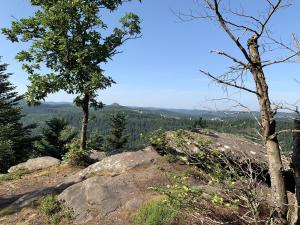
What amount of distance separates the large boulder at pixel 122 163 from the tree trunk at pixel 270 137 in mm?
9884

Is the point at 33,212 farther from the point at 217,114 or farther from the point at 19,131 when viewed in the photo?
the point at 19,131

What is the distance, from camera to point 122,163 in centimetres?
1658

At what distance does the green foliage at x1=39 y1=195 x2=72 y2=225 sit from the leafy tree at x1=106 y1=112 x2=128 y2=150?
46400 millimetres

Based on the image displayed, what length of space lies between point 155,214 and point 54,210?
441 centimetres

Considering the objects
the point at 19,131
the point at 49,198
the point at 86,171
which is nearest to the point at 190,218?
the point at 49,198

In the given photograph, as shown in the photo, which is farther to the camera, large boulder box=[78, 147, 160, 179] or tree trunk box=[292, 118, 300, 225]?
large boulder box=[78, 147, 160, 179]

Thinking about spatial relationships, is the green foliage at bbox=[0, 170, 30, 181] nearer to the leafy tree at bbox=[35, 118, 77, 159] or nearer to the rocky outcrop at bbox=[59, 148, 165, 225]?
the rocky outcrop at bbox=[59, 148, 165, 225]

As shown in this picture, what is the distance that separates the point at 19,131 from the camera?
4362 cm

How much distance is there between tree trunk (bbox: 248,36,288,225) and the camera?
671 cm

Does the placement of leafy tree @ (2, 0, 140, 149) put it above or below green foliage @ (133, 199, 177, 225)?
above

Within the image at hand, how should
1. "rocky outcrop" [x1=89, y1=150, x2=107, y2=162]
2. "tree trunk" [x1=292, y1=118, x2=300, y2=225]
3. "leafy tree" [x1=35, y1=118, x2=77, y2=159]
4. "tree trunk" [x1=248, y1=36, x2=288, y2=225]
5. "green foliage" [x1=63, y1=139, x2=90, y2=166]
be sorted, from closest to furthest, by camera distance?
"tree trunk" [x1=248, y1=36, x2=288, y2=225], "tree trunk" [x1=292, y1=118, x2=300, y2=225], "green foliage" [x1=63, y1=139, x2=90, y2=166], "rocky outcrop" [x1=89, y1=150, x2=107, y2=162], "leafy tree" [x1=35, y1=118, x2=77, y2=159]

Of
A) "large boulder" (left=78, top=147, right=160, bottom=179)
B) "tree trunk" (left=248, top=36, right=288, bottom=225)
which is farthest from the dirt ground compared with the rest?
"tree trunk" (left=248, top=36, right=288, bottom=225)

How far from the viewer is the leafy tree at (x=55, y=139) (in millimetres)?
45562

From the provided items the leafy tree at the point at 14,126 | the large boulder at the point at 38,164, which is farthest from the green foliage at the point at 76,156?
the leafy tree at the point at 14,126
